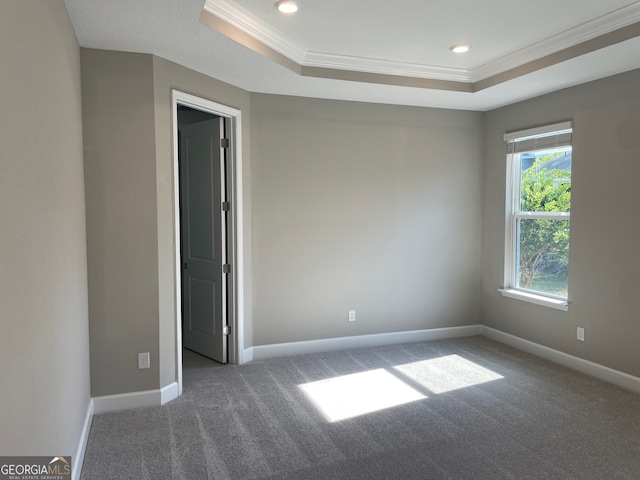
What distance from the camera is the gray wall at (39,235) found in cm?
135

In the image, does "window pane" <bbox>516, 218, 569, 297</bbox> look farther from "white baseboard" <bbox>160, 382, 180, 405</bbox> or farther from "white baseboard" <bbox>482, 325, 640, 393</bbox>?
"white baseboard" <bbox>160, 382, 180, 405</bbox>

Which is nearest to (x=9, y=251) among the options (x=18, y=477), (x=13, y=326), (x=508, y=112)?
(x=13, y=326)

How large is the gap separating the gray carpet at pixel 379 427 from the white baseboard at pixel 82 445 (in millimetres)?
54

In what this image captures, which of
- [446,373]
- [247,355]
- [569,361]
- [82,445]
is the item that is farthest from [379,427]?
[569,361]

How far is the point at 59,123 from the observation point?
2.21 metres

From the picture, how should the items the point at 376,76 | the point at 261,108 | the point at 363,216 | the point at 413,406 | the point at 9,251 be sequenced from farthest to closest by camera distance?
the point at 363,216 < the point at 261,108 < the point at 376,76 < the point at 413,406 < the point at 9,251

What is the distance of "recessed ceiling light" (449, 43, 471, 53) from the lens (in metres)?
3.62

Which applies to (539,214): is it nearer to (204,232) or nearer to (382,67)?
(382,67)

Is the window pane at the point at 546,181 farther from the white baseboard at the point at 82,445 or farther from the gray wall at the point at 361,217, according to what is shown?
the white baseboard at the point at 82,445

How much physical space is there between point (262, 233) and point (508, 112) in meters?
2.87

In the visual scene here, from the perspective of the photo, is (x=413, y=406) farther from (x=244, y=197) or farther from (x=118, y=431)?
(x=244, y=197)

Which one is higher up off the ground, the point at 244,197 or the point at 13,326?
the point at 244,197

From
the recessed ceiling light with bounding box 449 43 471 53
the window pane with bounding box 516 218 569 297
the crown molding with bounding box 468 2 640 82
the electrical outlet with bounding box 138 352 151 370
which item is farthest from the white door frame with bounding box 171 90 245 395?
the window pane with bounding box 516 218 569 297

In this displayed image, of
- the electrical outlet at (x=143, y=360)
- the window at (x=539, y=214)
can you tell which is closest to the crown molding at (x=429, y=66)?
the window at (x=539, y=214)
